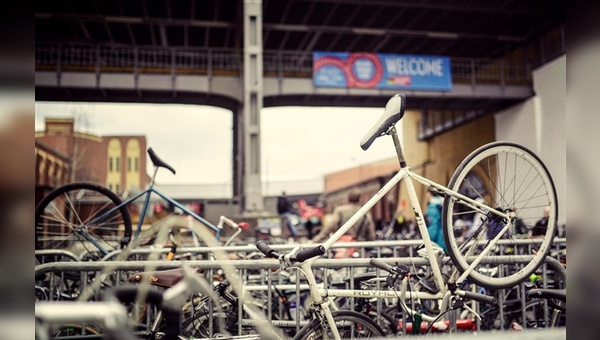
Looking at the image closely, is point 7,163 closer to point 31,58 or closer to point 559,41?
point 31,58

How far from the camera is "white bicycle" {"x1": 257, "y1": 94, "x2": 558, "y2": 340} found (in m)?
2.68

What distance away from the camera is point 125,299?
1627mm

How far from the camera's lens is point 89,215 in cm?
489

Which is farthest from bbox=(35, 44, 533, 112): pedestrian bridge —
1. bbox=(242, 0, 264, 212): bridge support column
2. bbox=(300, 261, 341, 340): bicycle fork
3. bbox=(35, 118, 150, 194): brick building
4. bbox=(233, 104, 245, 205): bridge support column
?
bbox=(300, 261, 341, 340): bicycle fork

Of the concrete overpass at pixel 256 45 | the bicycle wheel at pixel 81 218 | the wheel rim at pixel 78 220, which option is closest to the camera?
the bicycle wheel at pixel 81 218

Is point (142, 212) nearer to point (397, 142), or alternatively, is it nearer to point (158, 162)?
point (158, 162)

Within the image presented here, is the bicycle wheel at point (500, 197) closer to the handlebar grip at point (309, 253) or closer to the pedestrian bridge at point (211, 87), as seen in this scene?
the handlebar grip at point (309, 253)

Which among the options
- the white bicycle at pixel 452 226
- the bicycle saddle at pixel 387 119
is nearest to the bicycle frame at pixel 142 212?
the white bicycle at pixel 452 226

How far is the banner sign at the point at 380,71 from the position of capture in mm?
22062

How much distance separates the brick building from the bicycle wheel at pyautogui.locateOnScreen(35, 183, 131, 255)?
10349 mm

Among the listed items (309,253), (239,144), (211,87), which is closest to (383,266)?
(309,253)

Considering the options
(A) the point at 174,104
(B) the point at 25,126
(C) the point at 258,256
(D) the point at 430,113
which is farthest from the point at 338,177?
(B) the point at 25,126

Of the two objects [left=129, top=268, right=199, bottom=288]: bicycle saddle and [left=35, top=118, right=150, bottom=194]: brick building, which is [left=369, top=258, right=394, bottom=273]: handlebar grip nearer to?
[left=129, top=268, right=199, bottom=288]: bicycle saddle

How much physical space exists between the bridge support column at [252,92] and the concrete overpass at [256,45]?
0.12 ft
